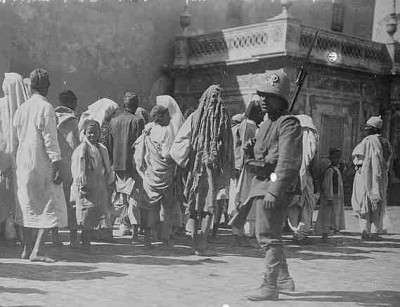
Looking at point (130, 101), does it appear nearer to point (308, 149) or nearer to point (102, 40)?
point (308, 149)

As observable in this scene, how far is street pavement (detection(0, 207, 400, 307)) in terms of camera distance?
480cm

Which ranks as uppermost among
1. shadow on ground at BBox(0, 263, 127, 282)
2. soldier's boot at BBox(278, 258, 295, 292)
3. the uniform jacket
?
the uniform jacket

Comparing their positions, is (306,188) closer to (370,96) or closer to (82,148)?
(82,148)

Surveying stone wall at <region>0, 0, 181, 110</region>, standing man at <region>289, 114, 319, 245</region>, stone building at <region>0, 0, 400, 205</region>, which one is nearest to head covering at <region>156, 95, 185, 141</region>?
standing man at <region>289, 114, 319, 245</region>

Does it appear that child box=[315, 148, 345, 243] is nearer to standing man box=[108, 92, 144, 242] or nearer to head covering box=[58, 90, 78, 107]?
standing man box=[108, 92, 144, 242]

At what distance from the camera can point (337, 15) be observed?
75.0 ft

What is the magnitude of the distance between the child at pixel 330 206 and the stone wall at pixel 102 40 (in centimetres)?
800

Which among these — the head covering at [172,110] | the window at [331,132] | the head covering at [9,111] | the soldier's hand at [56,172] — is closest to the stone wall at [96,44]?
the window at [331,132]

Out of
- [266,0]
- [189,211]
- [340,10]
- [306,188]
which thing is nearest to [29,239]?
[189,211]

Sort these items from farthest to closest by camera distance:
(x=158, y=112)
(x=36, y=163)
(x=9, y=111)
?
(x=158, y=112)
(x=9, y=111)
(x=36, y=163)

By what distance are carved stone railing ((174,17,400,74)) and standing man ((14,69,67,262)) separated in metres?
9.74

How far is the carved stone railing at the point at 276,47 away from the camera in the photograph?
15.4 m

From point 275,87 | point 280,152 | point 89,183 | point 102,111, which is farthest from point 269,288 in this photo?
point 102,111

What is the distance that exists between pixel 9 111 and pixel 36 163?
3.30 feet
